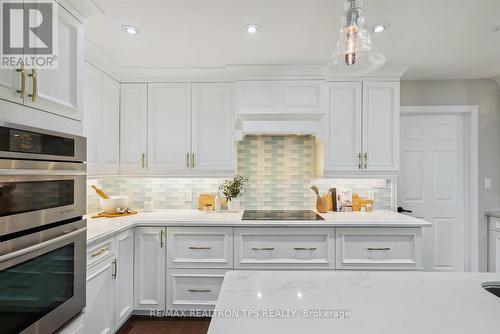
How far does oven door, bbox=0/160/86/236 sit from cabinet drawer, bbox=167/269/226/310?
137 centimetres

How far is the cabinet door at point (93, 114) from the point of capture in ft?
7.77

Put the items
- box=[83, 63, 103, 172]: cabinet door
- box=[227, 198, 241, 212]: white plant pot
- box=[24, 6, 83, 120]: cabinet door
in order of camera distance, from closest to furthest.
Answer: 1. box=[24, 6, 83, 120]: cabinet door
2. box=[83, 63, 103, 172]: cabinet door
3. box=[227, 198, 241, 212]: white plant pot

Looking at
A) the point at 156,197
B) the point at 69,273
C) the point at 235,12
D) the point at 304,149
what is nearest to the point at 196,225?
the point at 156,197

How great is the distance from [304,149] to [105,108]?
2077 mm

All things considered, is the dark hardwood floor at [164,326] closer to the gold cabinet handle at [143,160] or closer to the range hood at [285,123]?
the gold cabinet handle at [143,160]

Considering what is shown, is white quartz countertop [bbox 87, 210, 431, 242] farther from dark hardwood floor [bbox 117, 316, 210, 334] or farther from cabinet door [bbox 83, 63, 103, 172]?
dark hardwood floor [bbox 117, 316, 210, 334]

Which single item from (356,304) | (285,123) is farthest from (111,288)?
(285,123)

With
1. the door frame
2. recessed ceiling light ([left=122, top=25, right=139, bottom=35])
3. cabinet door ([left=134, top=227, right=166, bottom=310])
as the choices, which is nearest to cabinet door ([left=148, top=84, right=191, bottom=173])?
cabinet door ([left=134, top=227, right=166, bottom=310])

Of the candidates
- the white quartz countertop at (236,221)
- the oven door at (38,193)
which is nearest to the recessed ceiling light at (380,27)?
the white quartz countertop at (236,221)

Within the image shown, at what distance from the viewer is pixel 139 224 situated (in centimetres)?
255

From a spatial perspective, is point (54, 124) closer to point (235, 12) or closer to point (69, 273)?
point (69, 273)

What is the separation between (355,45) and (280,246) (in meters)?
1.82

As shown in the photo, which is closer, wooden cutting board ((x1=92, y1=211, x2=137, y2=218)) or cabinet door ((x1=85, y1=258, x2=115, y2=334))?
cabinet door ((x1=85, y1=258, x2=115, y2=334))

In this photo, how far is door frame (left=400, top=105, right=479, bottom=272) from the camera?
3.18 meters
